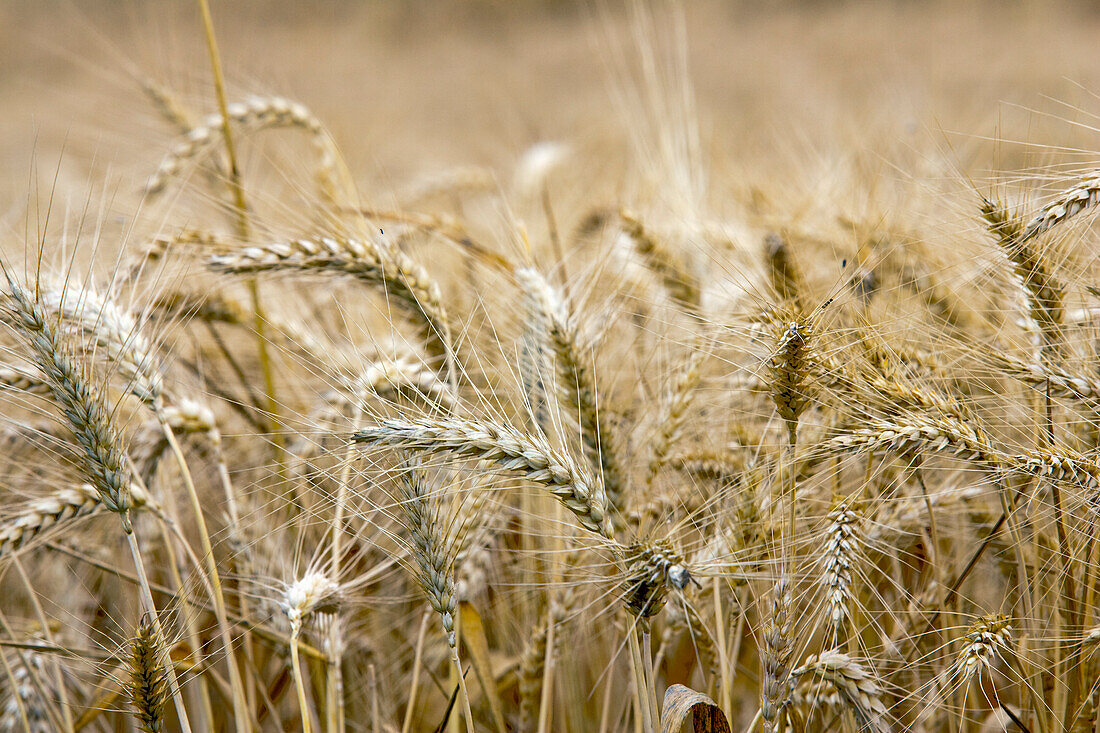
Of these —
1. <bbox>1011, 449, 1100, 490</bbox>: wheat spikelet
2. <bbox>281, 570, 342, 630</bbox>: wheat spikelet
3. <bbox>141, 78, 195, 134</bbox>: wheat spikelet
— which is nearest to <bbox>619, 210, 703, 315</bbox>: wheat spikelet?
<bbox>1011, 449, 1100, 490</bbox>: wheat spikelet

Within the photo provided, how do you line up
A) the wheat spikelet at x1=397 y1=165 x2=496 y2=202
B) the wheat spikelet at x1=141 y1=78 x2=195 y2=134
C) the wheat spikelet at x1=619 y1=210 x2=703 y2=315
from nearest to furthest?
the wheat spikelet at x1=619 y1=210 x2=703 y2=315 < the wheat spikelet at x1=141 y1=78 x2=195 y2=134 < the wheat spikelet at x1=397 y1=165 x2=496 y2=202

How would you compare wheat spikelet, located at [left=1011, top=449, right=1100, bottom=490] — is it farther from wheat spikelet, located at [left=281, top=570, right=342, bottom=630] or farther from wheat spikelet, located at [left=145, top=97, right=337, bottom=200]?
wheat spikelet, located at [left=145, top=97, right=337, bottom=200]

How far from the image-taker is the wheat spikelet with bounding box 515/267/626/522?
92cm

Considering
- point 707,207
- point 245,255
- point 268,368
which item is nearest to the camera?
point 245,255

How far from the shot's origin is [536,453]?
0.73m

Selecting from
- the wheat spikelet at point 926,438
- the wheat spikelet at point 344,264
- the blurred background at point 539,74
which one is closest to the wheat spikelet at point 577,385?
the wheat spikelet at point 344,264

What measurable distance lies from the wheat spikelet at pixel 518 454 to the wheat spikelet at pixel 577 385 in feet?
0.55

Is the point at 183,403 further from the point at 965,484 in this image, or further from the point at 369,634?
the point at 965,484

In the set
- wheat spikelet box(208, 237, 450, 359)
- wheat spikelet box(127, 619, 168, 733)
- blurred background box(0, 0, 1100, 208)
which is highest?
blurred background box(0, 0, 1100, 208)

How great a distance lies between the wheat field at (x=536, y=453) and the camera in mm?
772

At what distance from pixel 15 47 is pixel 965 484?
13075 mm

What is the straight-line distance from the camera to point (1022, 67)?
5.80 meters

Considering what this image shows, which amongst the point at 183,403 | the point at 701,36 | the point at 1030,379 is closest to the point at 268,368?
the point at 183,403

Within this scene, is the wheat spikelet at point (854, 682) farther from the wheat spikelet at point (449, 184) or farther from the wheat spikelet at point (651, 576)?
the wheat spikelet at point (449, 184)
